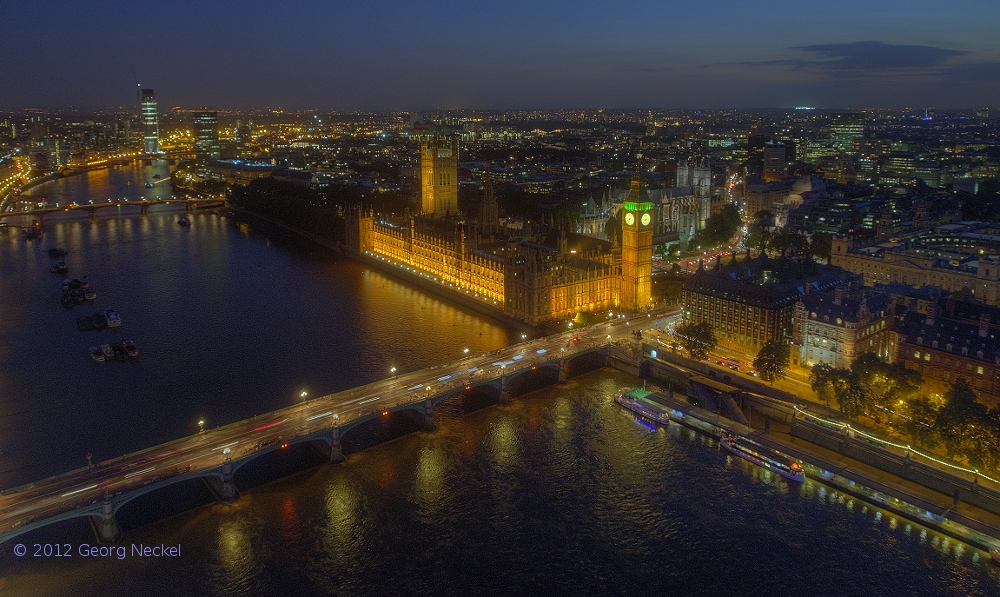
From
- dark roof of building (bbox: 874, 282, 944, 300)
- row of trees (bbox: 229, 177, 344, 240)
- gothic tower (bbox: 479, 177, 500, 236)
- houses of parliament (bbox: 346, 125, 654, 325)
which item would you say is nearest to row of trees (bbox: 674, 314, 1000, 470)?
dark roof of building (bbox: 874, 282, 944, 300)

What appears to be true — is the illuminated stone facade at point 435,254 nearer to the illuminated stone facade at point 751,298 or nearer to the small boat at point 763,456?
the illuminated stone facade at point 751,298

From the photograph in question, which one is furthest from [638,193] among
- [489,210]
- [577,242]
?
[489,210]

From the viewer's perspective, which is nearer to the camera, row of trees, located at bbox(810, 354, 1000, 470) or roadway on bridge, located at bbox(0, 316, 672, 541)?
roadway on bridge, located at bbox(0, 316, 672, 541)

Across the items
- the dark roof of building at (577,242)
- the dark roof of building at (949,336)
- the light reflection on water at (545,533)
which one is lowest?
the light reflection on water at (545,533)

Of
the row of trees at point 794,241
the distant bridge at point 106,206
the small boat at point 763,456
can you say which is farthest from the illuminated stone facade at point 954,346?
the distant bridge at point 106,206

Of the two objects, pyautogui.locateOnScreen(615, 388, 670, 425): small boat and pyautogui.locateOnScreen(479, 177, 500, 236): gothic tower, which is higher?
pyautogui.locateOnScreen(479, 177, 500, 236): gothic tower

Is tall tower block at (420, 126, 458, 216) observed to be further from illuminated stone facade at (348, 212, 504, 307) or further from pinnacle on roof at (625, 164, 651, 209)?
pinnacle on roof at (625, 164, 651, 209)

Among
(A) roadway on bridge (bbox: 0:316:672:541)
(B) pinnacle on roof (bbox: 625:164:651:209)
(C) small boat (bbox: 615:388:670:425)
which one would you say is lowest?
(C) small boat (bbox: 615:388:670:425)
